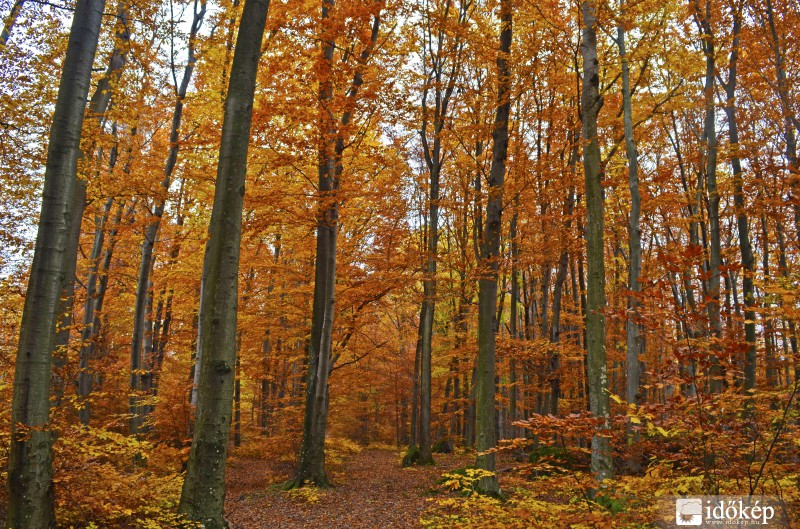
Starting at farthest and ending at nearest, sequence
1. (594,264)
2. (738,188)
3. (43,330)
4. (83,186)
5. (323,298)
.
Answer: (323,298) < (738,188) < (83,186) < (594,264) < (43,330)

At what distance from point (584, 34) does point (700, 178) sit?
8861 mm

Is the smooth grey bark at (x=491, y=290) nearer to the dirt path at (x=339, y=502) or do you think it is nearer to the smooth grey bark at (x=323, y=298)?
the dirt path at (x=339, y=502)

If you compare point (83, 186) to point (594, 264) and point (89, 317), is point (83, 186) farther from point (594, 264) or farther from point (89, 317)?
point (594, 264)

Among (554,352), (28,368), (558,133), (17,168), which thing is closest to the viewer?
(28,368)

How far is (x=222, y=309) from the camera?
4.51 meters

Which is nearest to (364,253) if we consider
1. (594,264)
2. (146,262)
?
(146,262)

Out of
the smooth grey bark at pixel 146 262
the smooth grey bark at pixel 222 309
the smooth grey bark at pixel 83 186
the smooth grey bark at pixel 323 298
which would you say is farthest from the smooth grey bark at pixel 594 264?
the smooth grey bark at pixel 146 262

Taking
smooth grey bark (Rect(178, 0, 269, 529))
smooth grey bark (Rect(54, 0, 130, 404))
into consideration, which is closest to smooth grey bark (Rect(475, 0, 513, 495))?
smooth grey bark (Rect(178, 0, 269, 529))

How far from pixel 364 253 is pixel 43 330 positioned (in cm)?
1003

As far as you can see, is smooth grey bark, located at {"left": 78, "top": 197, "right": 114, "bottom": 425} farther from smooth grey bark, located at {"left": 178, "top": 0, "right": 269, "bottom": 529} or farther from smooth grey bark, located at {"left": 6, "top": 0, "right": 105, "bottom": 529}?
smooth grey bark, located at {"left": 178, "top": 0, "right": 269, "bottom": 529}

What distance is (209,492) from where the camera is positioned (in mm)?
4355

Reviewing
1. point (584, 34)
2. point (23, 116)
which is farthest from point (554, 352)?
point (23, 116)

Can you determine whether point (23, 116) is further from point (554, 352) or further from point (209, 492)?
point (554, 352)

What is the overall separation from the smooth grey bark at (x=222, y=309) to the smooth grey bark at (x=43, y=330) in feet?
4.11
